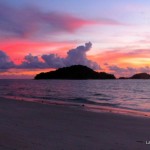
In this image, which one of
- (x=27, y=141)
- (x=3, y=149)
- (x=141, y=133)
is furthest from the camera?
(x=141, y=133)

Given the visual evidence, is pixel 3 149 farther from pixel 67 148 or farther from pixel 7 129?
pixel 7 129

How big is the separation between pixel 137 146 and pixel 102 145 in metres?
1.15

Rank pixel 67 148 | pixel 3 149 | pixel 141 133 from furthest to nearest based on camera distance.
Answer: pixel 141 133 → pixel 67 148 → pixel 3 149

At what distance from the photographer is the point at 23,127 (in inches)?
497

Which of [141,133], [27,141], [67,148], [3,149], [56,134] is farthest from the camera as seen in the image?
[141,133]

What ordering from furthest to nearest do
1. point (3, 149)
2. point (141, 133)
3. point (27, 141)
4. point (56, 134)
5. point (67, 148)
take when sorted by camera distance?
1. point (141, 133)
2. point (56, 134)
3. point (27, 141)
4. point (67, 148)
5. point (3, 149)

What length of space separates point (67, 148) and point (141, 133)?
4652 mm

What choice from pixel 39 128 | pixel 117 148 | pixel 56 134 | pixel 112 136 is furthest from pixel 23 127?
pixel 117 148

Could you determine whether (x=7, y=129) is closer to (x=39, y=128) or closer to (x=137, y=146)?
(x=39, y=128)

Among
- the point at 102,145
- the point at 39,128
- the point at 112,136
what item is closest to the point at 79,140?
the point at 102,145

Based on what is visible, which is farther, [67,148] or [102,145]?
[102,145]

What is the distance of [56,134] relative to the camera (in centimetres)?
1124

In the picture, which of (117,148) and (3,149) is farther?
(117,148)

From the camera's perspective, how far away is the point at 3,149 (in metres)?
8.40
